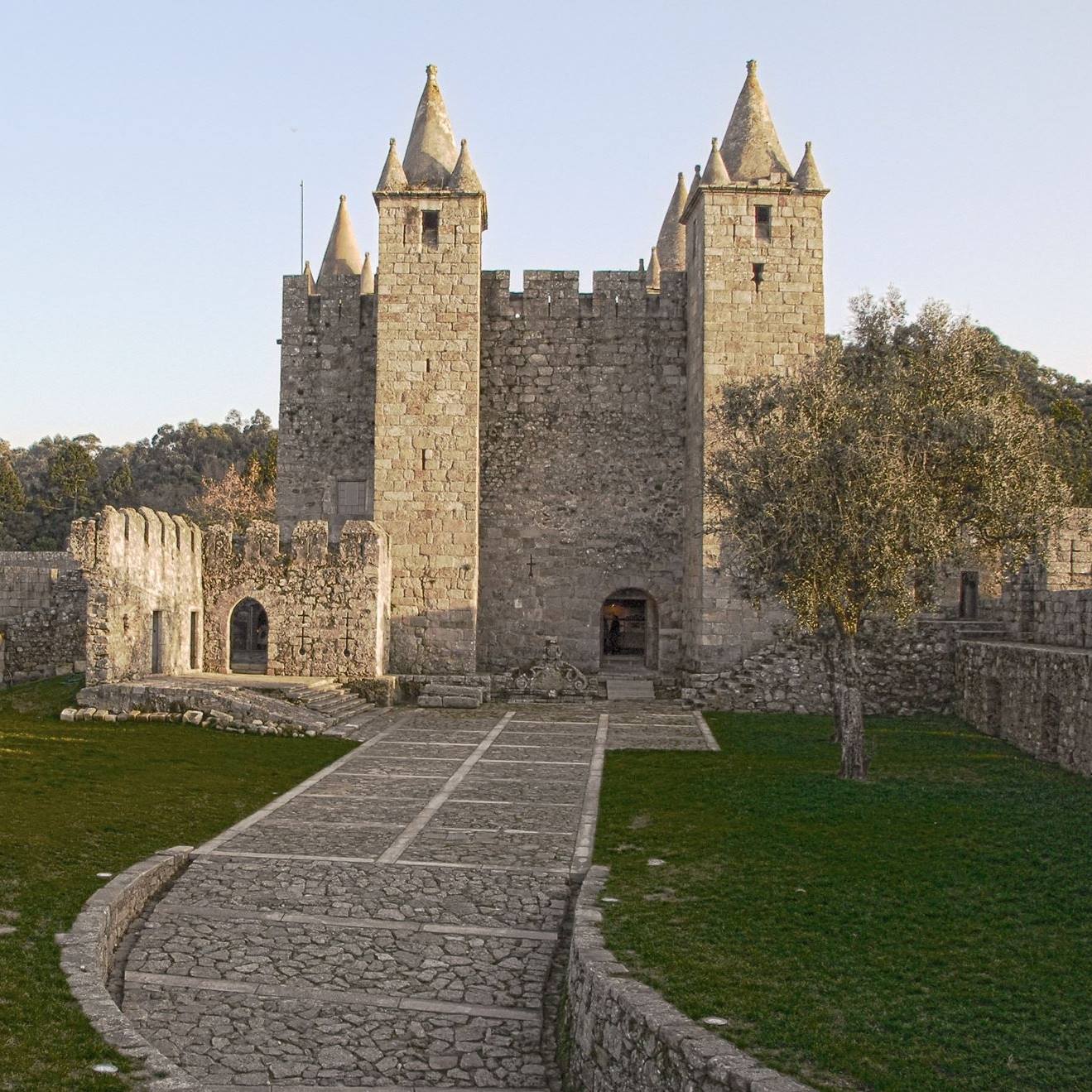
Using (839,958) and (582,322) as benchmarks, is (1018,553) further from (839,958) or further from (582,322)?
(582,322)

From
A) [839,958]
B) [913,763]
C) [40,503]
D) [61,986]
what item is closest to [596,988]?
[839,958]

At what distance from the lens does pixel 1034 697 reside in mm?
14375

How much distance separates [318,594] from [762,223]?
11.2m

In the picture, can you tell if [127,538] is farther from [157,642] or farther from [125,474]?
[125,474]

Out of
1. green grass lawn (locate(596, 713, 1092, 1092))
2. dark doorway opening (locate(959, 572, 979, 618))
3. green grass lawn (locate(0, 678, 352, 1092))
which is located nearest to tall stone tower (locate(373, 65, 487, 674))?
green grass lawn (locate(0, 678, 352, 1092))

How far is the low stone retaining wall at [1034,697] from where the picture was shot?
12.8m

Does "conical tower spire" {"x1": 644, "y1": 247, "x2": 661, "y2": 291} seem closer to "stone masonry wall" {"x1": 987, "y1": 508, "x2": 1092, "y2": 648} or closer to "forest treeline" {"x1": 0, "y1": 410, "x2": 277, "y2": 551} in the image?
"stone masonry wall" {"x1": 987, "y1": 508, "x2": 1092, "y2": 648}

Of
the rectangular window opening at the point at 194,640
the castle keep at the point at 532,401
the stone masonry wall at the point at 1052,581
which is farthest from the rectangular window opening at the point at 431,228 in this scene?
the stone masonry wall at the point at 1052,581

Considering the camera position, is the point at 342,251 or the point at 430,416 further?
the point at 342,251

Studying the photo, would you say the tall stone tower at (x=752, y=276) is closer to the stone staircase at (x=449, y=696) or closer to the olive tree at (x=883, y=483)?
the stone staircase at (x=449, y=696)

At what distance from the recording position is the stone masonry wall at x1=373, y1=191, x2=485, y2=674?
22.5 metres

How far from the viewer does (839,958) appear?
261 inches

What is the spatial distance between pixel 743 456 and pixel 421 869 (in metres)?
5.99

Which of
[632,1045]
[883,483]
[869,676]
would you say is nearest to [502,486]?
[869,676]
